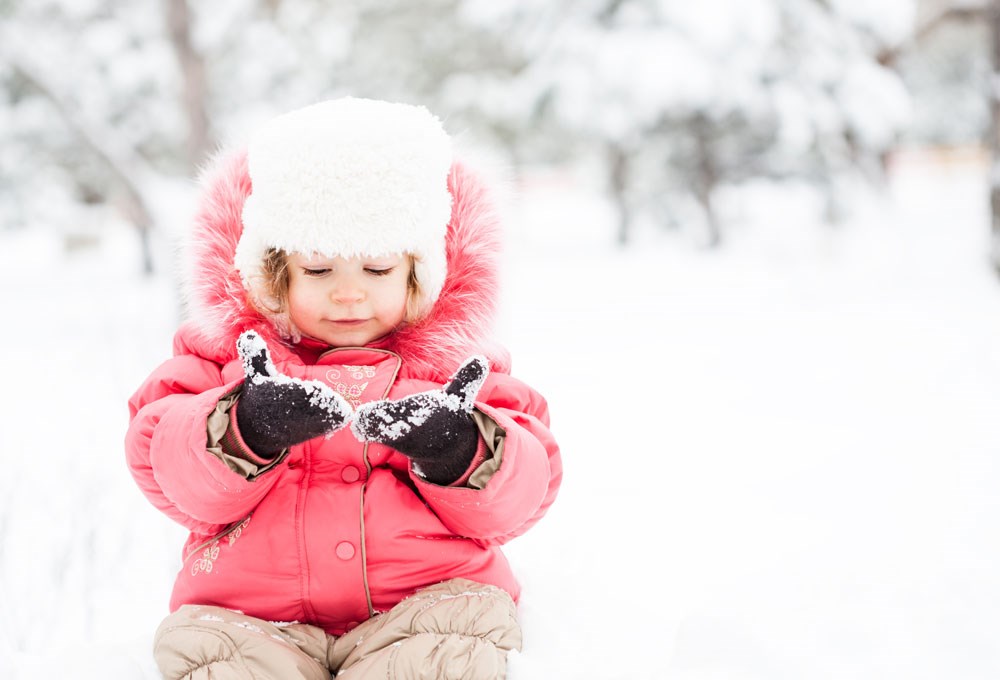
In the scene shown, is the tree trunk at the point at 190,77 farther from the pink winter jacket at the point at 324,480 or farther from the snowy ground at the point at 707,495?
the pink winter jacket at the point at 324,480

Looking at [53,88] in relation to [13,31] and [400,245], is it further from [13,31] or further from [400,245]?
[400,245]

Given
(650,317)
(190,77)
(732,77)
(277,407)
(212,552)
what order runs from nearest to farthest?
(277,407) < (212,552) < (190,77) < (650,317) < (732,77)

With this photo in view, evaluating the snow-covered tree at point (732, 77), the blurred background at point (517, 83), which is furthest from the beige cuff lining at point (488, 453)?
the snow-covered tree at point (732, 77)

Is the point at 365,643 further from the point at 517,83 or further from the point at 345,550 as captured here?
the point at 517,83

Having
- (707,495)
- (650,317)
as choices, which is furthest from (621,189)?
(707,495)

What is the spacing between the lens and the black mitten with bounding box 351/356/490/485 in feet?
4.30

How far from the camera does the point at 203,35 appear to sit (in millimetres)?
5824

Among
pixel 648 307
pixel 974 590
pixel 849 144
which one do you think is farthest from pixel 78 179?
pixel 974 590

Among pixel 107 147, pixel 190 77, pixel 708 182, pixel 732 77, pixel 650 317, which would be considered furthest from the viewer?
pixel 708 182

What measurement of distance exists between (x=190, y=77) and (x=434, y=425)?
5090mm

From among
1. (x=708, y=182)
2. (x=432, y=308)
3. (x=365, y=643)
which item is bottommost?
(x=365, y=643)

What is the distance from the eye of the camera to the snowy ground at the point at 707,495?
1.68m

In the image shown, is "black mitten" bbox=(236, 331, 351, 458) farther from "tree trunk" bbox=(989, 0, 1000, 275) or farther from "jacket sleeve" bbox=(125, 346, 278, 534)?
"tree trunk" bbox=(989, 0, 1000, 275)

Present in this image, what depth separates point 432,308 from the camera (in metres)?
1.71
